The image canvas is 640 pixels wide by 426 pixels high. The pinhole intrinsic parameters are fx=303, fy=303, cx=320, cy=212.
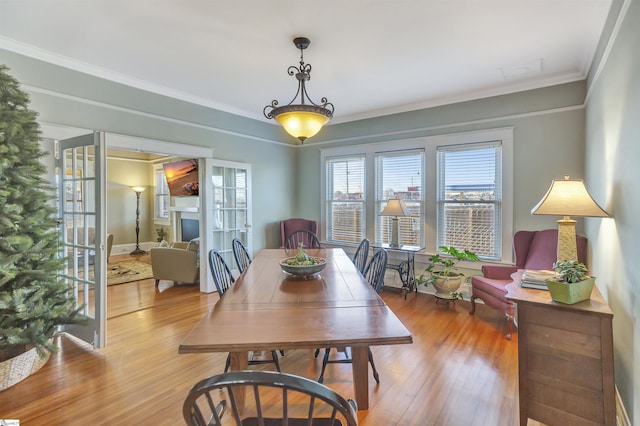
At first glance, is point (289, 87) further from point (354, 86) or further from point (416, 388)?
point (416, 388)

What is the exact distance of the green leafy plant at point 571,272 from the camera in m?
1.64

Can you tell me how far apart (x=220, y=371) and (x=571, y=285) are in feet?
8.26

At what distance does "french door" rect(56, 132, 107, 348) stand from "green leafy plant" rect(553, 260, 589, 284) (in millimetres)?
3576

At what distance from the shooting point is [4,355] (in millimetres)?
2365

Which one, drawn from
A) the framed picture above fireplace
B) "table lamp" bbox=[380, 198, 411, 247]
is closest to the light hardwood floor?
"table lamp" bbox=[380, 198, 411, 247]

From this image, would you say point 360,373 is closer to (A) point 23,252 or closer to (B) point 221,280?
(B) point 221,280

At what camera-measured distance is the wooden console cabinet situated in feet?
5.02

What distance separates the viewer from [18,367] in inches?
90.7

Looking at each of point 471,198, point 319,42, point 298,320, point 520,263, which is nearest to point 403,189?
point 471,198

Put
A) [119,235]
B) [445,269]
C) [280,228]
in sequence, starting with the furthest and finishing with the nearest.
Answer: [119,235] < [280,228] < [445,269]

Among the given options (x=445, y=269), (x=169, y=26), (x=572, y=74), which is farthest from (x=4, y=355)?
(x=572, y=74)

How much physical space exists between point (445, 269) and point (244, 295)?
310 centimetres

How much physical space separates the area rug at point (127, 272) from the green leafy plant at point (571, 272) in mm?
5841

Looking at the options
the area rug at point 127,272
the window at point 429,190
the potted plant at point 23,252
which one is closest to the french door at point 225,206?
the window at point 429,190
